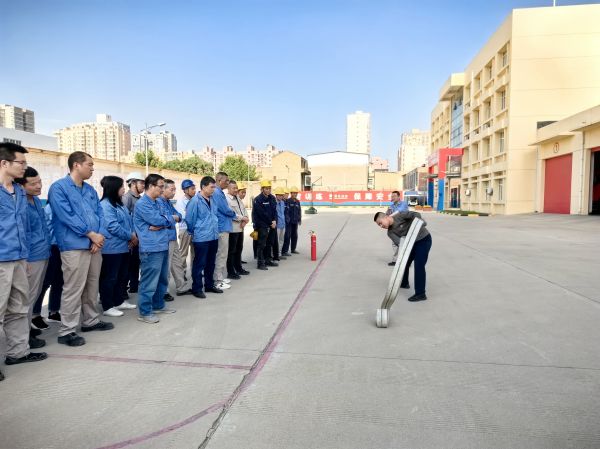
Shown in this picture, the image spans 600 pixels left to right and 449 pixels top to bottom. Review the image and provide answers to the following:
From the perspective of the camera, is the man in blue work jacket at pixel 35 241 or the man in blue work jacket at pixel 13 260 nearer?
the man in blue work jacket at pixel 13 260

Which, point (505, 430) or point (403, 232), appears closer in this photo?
point (505, 430)

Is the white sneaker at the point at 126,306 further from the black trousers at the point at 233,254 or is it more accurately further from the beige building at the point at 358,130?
the beige building at the point at 358,130

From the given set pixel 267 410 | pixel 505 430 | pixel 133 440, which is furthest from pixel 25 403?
pixel 505 430

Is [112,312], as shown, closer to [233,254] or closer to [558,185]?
[233,254]

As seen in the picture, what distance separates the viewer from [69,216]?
161 inches

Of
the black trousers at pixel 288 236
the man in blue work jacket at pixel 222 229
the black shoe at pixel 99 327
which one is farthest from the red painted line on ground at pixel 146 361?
the black trousers at pixel 288 236

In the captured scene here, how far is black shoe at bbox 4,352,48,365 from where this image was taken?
3.56 m

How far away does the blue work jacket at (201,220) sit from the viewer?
19.5 ft

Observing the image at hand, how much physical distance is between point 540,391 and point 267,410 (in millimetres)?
2142

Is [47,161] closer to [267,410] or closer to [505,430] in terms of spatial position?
[267,410]

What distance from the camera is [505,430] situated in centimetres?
253

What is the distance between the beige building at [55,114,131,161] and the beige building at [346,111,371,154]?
390 feet

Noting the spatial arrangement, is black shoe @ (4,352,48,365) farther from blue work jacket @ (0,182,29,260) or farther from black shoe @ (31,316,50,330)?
black shoe @ (31,316,50,330)

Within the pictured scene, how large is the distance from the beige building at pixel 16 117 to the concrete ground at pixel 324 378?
85863mm
